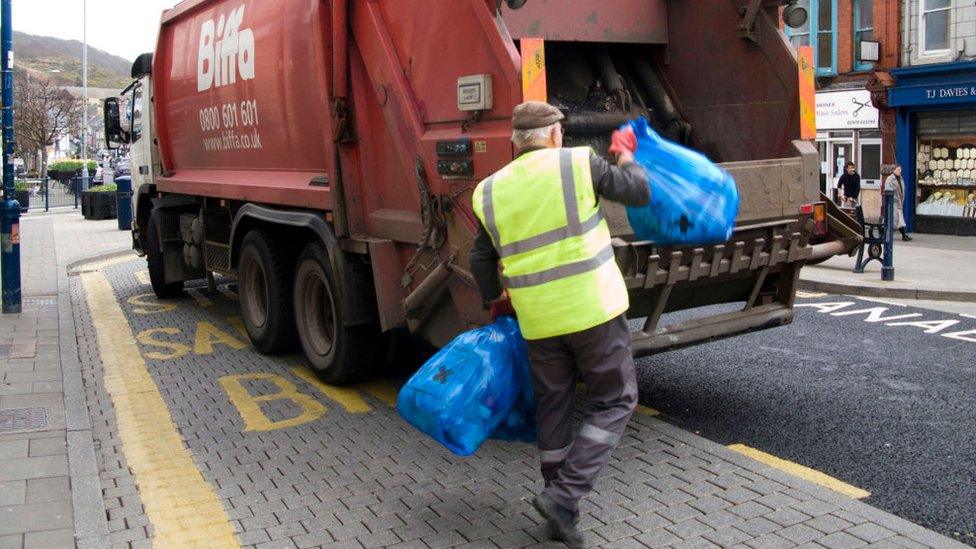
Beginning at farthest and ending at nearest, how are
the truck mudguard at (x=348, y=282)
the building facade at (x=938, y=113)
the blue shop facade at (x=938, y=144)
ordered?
the blue shop facade at (x=938, y=144), the building facade at (x=938, y=113), the truck mudguard at (x=348, y=282)

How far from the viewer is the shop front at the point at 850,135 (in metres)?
20.3

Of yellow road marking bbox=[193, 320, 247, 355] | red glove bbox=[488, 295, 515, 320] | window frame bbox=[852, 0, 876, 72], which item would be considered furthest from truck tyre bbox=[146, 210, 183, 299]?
window frame bbox=[852, 0, 876, 72]

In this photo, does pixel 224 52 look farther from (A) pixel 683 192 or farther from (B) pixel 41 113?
(B) pixel 41 113

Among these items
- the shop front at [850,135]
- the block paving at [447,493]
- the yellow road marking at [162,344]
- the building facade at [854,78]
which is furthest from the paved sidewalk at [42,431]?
the shop front at [850,135]

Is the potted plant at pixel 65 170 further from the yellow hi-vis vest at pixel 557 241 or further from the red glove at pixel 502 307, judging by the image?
the yellow hi-vis vest at pixel 557 241

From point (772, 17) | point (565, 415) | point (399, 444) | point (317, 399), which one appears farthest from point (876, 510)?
point (317, 399)

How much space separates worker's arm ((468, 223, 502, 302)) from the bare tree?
5323 centimetres

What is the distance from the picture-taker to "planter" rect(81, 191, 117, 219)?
2522 centimetres

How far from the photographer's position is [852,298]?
33.9 ft

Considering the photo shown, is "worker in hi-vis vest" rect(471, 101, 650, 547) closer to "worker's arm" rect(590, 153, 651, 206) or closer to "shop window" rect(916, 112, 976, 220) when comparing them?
"worker's arm" rect(590, 153, 651, 206)

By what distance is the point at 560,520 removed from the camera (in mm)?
3744

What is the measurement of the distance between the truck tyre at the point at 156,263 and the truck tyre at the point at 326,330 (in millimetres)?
3867

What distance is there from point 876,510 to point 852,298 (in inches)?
263

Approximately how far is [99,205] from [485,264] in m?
23.4
